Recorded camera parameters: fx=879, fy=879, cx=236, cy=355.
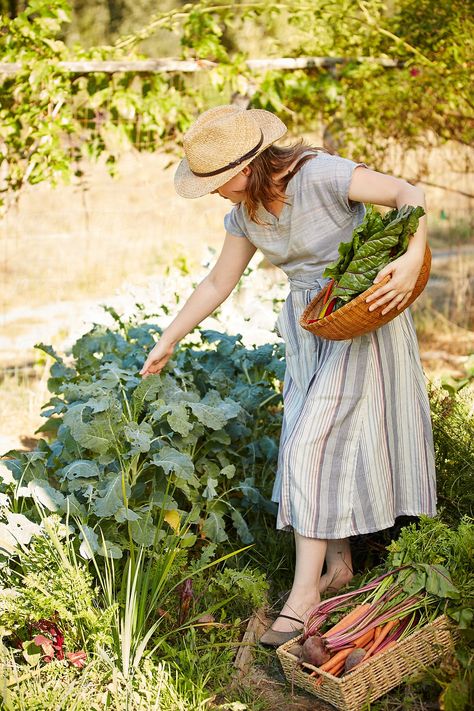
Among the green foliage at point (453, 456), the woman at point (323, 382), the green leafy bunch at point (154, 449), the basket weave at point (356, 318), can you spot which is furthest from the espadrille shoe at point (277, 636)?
the basket weave at point (356, 318)

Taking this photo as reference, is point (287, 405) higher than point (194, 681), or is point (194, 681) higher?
point (287, 405)

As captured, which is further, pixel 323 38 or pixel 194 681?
pixel 323 38

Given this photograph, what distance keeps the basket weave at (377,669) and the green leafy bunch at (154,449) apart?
0.62m

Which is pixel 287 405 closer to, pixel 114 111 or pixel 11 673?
pixel 11 673

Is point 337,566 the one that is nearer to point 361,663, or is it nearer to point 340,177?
point 361,663

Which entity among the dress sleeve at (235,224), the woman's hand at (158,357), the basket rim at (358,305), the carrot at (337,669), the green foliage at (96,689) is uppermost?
the basket rim at (358,305)

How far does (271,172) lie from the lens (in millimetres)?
2746

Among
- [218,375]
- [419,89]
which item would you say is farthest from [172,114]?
[218,375]

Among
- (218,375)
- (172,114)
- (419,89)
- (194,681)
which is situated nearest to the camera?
(194,681)

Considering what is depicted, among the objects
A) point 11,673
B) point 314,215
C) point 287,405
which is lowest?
point 11,673

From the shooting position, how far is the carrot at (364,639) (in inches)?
92.4

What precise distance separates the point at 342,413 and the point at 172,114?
348 centimetres

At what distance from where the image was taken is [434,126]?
6207 millimetres

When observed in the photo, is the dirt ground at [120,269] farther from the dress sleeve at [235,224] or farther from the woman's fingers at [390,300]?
the woman's fingers at [390,300]
